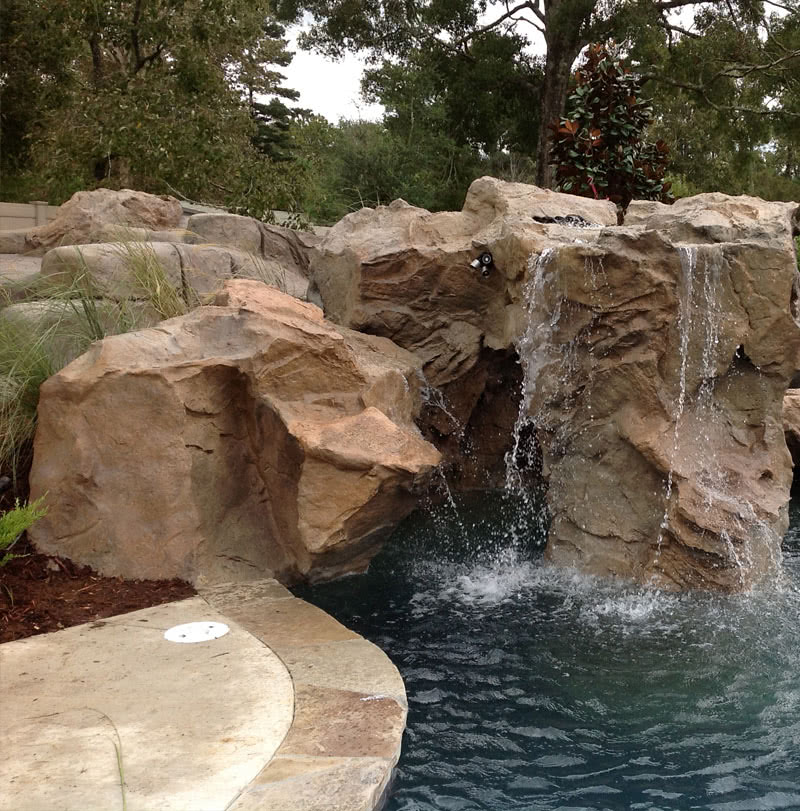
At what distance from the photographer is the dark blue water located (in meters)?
3.41

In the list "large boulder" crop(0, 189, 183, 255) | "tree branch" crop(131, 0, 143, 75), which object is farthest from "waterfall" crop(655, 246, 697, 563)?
"tree branch" crop(131, 0, 143, 75)

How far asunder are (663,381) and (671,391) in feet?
0.25

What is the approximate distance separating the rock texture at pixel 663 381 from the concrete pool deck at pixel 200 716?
2044 millimetres

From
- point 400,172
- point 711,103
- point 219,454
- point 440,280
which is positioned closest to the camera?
point 219,454

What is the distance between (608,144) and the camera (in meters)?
9.73

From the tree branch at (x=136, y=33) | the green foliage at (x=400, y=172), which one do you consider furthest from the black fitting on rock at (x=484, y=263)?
the green foliage at (x=400, y=172)

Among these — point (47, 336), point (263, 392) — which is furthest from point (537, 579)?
point (47, 336)

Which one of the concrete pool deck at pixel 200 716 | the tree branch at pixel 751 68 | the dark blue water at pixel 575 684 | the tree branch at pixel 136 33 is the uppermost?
the tree branch at pixel 751 68

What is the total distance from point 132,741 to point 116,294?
3.77 meters

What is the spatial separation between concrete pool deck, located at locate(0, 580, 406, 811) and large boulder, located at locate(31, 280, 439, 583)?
0.54 metres

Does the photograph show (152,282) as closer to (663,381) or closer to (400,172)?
(663,381)

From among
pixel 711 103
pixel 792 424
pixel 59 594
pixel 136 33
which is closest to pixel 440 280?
pixel 59 594

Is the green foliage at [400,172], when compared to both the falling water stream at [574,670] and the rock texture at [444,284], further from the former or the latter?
the falling water stream at [574,670]

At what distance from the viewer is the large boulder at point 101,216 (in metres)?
8.46
